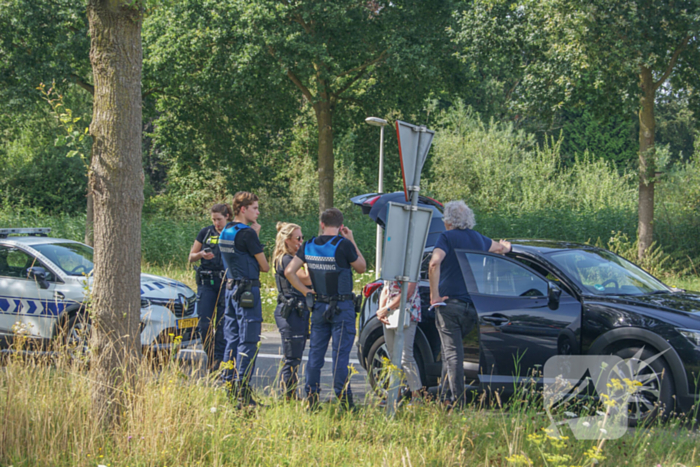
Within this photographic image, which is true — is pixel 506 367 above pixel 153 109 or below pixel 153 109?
below

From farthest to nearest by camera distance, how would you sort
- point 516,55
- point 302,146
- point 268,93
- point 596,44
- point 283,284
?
point 302,146
point 268,93
point 516,55
point 596,44
point 283,284

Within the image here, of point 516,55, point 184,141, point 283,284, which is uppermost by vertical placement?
point 516,55

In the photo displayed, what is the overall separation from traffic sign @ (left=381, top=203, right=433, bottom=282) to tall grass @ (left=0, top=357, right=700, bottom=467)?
0.98 m

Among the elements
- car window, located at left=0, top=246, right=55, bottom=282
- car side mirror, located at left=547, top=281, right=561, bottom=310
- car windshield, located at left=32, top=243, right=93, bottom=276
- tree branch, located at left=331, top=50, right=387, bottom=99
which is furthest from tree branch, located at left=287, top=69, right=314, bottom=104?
car side mirror, located at left=547, top=281, right=561, bottom=310

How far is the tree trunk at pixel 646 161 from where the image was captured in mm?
16828

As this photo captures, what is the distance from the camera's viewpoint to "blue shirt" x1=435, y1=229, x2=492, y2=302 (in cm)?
529

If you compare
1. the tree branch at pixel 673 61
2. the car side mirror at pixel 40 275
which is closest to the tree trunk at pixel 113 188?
the car side mirror at pixel 40 275

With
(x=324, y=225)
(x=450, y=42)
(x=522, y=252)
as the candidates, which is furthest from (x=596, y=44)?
(x=324, y=225)

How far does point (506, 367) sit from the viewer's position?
18.2 feet

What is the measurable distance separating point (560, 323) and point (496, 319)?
54cm

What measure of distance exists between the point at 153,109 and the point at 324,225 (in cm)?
2067

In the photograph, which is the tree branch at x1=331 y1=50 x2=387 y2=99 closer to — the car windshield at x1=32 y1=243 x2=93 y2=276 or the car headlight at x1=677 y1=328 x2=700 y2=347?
the car windshield at x1=32 y1=243 x2=93 y2=276

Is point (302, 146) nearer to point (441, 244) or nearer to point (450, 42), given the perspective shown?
point (450, 42)

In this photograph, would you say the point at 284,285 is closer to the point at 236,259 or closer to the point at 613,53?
the point at 236,259
